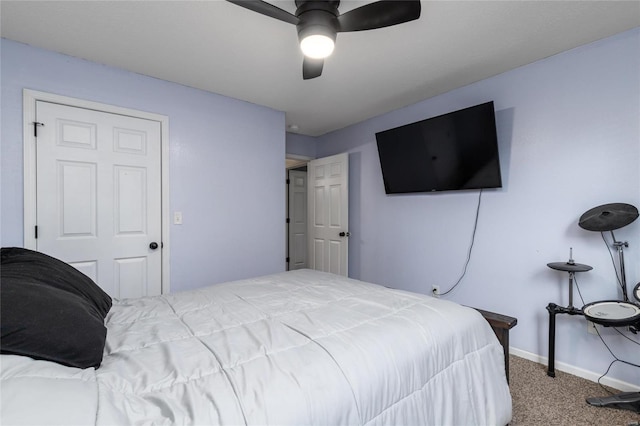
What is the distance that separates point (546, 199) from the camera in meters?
2.32

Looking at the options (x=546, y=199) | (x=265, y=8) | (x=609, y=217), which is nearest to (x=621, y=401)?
(x=609, y=217)

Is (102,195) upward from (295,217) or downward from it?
upward

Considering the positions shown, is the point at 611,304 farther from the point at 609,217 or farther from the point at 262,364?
the point at 262,364

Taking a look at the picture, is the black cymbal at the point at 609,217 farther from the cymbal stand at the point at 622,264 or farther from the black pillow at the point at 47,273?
the black pillow at the point at 47,273

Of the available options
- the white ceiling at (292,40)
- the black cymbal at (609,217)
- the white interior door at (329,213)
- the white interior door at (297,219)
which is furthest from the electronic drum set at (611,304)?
the white interior door at (297,219)

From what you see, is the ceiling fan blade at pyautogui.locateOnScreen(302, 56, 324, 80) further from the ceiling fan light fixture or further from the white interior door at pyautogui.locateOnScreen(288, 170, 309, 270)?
the white interior door at pyautogui.locateOnScreen(288, 170, 309, 270)

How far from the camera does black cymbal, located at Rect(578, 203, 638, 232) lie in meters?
1.83

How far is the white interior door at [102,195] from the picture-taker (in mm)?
2215

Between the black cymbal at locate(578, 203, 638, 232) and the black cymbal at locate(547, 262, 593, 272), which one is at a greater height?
the black cymbal at locate(578, 203, 638, 232)

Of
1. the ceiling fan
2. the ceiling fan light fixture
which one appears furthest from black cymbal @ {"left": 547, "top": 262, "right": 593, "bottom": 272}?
the ceiling fan light fixture

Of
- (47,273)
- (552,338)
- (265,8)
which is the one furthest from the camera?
(552,338)

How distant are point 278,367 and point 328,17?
1718 mm

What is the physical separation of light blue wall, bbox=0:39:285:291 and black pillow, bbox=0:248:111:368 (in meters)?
1.75

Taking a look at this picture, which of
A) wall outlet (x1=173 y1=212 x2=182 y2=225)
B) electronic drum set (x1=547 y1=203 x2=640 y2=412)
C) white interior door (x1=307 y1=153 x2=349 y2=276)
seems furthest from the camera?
white interior door (x1=307 y1=153 x2=349 y2=276)
